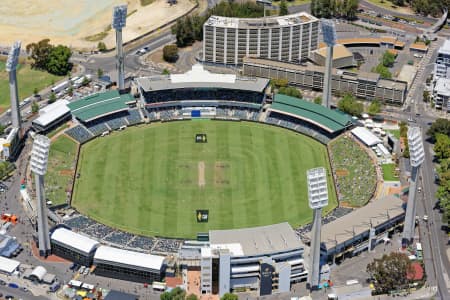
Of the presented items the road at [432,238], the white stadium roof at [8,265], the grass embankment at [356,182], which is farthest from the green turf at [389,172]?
the white stadium roof at [8,265]

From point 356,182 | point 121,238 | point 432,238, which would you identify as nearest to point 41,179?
point 121,238

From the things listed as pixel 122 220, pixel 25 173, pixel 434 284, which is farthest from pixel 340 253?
pixel 25 173

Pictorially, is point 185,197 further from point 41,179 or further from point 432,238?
point 432,238

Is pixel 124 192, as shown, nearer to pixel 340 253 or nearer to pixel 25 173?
pixel 25 173

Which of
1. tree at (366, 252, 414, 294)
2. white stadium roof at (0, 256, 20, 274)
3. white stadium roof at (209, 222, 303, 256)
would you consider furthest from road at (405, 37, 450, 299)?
white stadium roof at (0, 256, 20, 274)

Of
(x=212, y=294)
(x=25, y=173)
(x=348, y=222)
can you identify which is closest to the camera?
(x=212, y=294)

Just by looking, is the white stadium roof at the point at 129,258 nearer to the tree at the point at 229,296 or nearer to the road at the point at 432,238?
the tree at the point at 229,296
